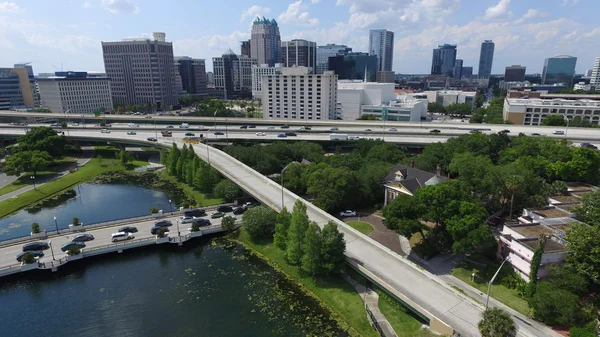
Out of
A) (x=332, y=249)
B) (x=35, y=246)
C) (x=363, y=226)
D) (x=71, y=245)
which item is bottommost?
(x=363, y=226)

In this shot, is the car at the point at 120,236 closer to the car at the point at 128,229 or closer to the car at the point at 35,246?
the car at the point at 128,229

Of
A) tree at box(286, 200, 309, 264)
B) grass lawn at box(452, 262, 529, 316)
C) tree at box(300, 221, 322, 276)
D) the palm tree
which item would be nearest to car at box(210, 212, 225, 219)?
tree at box(286, 200, 309, 264)

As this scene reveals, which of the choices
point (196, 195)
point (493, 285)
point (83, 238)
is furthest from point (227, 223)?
point (493, 285)

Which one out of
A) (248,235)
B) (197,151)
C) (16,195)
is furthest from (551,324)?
(16,195)

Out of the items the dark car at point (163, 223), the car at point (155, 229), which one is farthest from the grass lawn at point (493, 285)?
the dark car at point (163, 223)

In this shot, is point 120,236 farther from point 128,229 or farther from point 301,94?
point 301,94

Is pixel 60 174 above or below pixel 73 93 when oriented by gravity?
below

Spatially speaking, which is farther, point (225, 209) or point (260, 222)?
point (225, 209)

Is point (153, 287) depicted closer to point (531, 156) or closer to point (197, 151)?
point (197, 151)
